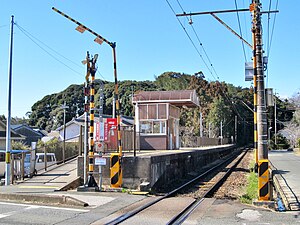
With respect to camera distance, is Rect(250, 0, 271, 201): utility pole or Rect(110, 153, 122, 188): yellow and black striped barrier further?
Rect(110, 153, 122, 188): yellow and black striped barrier

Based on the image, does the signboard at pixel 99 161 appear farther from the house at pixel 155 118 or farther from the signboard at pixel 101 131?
the house at pixel 155 118

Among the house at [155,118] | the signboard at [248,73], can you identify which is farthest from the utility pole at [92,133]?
the house at [155,118]

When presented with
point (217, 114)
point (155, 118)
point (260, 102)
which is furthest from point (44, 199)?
point (217, 114)

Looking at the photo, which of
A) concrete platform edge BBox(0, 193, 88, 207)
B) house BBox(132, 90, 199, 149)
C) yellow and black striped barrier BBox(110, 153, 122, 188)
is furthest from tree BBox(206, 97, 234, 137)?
concrete platform edge BBox(0, 193, 88, 207)

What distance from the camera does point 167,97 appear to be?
2659 cm

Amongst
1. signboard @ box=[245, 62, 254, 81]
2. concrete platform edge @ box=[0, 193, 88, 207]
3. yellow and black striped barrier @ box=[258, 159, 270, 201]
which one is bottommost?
concrete platform edge @ box=[0, 193, 88, 207]

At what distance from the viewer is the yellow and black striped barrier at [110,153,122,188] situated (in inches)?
502

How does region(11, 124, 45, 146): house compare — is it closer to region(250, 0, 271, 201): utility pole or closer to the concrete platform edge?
the concrete platform edge

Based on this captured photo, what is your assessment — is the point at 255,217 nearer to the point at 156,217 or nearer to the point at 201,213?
the point at 201,213

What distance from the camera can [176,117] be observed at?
28.5 meters

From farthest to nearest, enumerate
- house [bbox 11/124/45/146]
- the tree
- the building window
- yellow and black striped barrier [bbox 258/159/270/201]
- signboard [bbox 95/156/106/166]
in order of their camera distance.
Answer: the tree
house [bbox 11/124/45/146]
the building window
signboard [bbox 95/156/106/166]
yellow and black striped barrier [bbox 258/159/270/201]

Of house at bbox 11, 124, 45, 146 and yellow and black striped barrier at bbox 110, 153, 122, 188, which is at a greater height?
house at bbox 11, 124, 45, 146

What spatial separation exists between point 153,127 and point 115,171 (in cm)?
1300

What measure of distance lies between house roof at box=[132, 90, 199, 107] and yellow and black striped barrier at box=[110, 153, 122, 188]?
13179 mm
